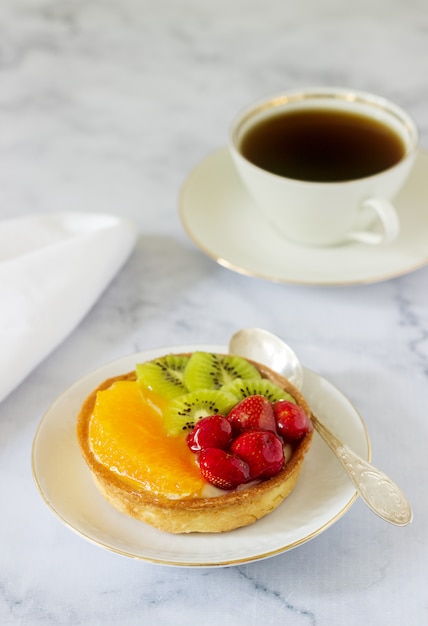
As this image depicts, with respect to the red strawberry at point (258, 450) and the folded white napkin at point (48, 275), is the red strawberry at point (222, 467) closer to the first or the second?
the red strawberry at point (258, 450)

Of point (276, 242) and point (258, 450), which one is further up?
point (258, 450)

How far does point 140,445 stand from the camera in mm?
1287

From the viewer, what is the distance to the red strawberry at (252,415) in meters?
1.27

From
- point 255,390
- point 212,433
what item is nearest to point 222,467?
point 212,433

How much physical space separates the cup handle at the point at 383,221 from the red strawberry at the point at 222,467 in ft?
2.42

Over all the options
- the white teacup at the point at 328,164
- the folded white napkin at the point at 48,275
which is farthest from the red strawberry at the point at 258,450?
the white teacup at the point at 328,164

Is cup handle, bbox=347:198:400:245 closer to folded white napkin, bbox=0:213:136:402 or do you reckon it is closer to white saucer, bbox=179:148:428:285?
white saucer, bbox=179:148:428:285

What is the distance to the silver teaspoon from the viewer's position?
4.01 ft

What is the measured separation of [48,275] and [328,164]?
650 mm

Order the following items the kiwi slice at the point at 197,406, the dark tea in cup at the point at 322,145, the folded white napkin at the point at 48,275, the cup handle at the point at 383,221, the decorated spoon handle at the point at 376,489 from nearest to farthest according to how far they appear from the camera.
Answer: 1. the decorated spoon handle at the point at 376,489
2. the kiwi slice at the point at 197,406
3. the folded white napkin at the point at 48,275
4. the cup handle at the point at 383,221
5. the dark tea in cup at the point at 322,145

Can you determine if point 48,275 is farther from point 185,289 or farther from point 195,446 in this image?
point 195,446

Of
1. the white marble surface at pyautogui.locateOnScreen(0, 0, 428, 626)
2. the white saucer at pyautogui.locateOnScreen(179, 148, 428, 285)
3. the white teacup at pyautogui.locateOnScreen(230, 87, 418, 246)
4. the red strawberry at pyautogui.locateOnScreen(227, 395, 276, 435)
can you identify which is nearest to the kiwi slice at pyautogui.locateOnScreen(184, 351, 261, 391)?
the red strawberry at pyautogui.locateOnScreen(227, 395, 276, 435)

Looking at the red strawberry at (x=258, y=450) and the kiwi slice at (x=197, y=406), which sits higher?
the red strawberry at (x=258, y=450)

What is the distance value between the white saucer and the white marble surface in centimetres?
6
